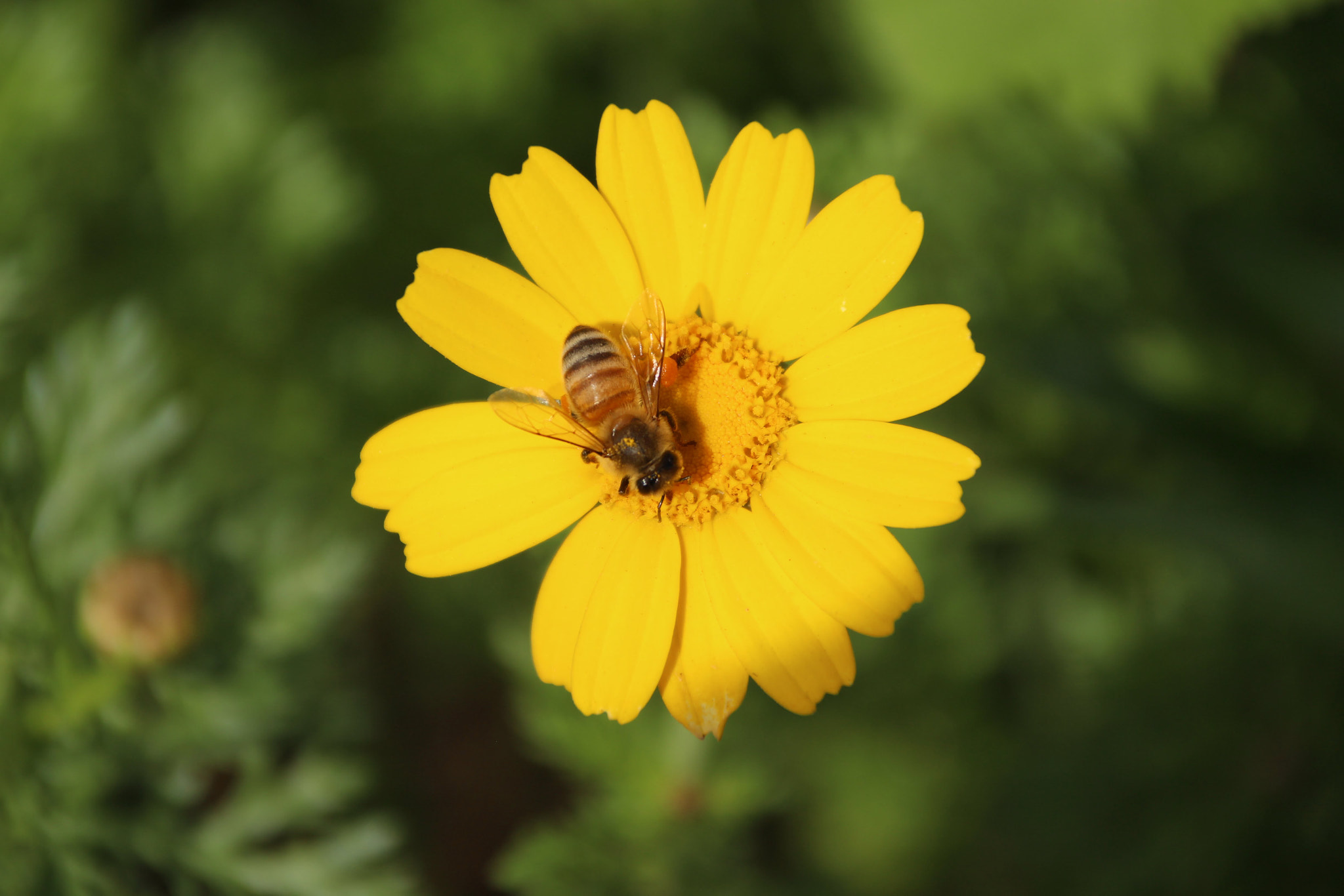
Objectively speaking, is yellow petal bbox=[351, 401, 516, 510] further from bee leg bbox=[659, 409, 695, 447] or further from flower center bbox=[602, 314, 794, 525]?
bee leg bbox=[659, 409, 695, 447]

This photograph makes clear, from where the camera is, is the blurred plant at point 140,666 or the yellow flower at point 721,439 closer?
the yellow flower at point 721,439

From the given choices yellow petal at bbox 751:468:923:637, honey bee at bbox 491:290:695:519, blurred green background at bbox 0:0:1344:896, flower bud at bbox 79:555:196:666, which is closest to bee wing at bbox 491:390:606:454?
honey bee at bbox 491:290:695:519

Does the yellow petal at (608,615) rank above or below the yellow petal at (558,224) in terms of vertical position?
below

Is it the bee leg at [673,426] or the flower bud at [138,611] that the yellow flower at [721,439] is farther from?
the flower bud at [138,611]

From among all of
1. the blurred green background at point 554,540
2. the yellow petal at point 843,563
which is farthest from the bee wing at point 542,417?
the blurred green background at point 554,540

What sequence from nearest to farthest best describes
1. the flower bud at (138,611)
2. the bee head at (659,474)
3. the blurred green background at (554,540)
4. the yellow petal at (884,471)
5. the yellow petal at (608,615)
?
1. the yellow petal at (884,471)
2. the yellow petal at (608,615)
3. the bee head at (659,474)
4. the flower bud at (138,611)
5. the blurred green background at (554,540)

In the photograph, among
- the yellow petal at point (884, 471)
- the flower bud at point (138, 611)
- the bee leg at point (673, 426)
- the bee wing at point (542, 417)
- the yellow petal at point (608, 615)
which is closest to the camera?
the yellow petal at point (884, 471)

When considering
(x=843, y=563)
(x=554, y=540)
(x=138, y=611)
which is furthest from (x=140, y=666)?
(x=843, y=563)
